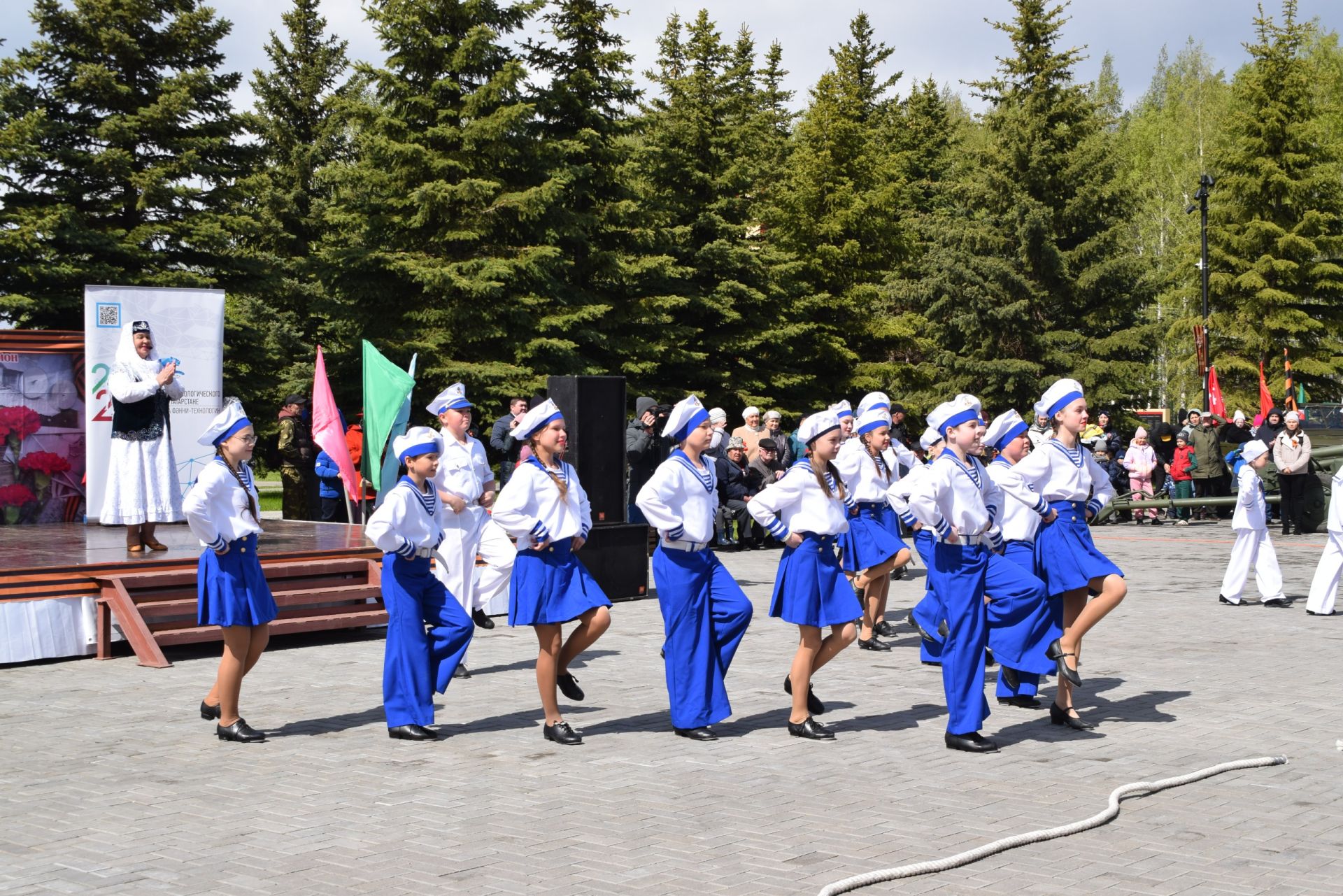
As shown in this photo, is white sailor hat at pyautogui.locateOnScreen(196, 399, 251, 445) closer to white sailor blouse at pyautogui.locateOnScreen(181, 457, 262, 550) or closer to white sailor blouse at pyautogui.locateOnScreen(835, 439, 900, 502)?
white sailor blouse at pyautogui.locateOnScreen(181, 457, 262, 550)

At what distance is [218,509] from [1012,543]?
4.89 m

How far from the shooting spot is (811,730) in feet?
27.0

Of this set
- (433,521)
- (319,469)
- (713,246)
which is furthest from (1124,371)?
(433,521)

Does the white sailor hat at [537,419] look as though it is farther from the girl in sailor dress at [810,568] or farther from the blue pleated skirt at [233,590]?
the blue pleated skirt at [233,590]

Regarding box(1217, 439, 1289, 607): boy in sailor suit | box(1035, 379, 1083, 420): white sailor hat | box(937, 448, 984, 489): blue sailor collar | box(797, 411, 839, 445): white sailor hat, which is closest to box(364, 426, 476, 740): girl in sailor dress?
box(797, 411, 839, 445): white sailor hat

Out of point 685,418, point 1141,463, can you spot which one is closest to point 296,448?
point 685,418

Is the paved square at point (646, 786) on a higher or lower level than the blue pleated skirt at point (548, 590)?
lower

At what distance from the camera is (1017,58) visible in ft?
133

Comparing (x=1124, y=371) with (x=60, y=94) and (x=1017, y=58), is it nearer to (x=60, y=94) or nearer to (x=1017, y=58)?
(x=1017, y=58)

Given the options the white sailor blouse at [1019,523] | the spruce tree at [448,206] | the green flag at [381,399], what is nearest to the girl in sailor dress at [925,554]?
the white sailor blouse at [1019,523]

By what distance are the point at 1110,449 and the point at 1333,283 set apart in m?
19.9

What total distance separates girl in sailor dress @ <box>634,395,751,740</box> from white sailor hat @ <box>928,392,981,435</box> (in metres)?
1.40

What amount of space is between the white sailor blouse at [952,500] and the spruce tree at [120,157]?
765 inches

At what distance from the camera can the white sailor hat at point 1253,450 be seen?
1487 centimetres
